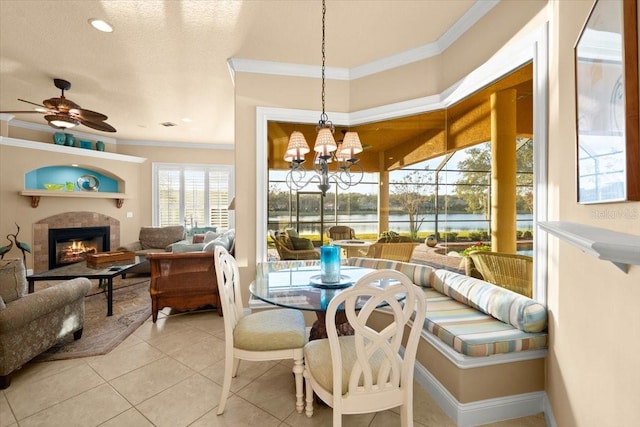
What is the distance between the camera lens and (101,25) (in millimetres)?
2516

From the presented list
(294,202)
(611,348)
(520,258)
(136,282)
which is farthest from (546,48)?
(136,282)

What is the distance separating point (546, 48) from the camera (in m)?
1.81

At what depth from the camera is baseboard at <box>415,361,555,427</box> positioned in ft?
5.65

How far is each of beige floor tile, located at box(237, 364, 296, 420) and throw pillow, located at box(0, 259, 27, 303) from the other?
1.87m

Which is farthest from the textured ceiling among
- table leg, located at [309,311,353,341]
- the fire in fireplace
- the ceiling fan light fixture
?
the fire in fireplace

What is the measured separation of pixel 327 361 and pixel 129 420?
1309 mm

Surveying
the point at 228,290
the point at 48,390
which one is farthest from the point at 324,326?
the point at 48,390

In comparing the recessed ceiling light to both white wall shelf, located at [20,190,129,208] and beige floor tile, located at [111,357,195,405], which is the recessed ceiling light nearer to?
beige floor tile, located at [111,357,195,405]

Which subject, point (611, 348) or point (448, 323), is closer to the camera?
point (611, 348)

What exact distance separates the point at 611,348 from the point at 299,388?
4.95 ft

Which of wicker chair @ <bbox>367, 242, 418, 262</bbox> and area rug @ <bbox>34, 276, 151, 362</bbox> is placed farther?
wicker chair @ <bbox>367, 242, 418, 262</bbox>

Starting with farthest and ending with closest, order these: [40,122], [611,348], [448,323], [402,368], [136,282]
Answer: [40,122] < [136,282] < [448,323] < [402,368] < [611,348]

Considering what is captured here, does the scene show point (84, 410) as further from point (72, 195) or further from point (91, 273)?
point (72, 195)

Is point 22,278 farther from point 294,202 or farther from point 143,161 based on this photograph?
point 143,161
